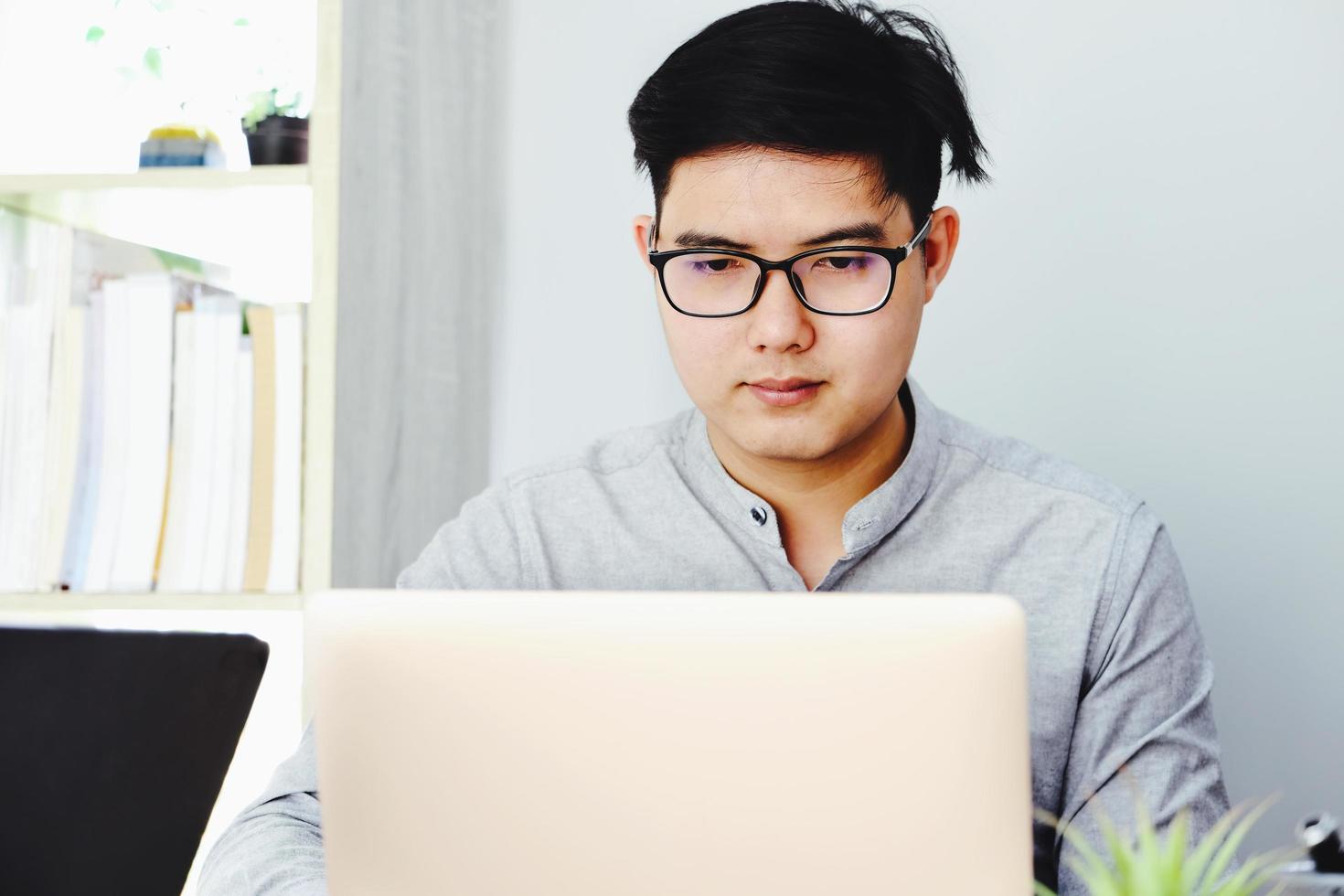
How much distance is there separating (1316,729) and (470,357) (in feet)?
4.74

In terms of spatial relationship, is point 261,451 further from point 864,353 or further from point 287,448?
point 864,353

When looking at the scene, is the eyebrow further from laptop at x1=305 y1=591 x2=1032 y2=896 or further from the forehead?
laptop at x1=305 y1=591 x2=1032 y2=896

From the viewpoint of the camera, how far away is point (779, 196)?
1356 mm

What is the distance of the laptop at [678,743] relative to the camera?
0.63 meters

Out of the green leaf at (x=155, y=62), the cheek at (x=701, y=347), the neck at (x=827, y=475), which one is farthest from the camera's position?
the green leaf at (x=155, y=62)

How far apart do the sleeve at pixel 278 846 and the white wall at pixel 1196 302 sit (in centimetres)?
119

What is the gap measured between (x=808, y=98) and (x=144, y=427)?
100 centimetres

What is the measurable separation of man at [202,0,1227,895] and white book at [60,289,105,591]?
50cm

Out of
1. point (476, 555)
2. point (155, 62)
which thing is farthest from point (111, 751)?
point (155, 62)

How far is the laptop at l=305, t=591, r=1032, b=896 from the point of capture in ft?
2.07

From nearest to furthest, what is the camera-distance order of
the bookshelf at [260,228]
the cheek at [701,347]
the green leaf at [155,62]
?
the cheek at [701,347]
the bookshelf at [260,228]
the green leaf at [155,62]

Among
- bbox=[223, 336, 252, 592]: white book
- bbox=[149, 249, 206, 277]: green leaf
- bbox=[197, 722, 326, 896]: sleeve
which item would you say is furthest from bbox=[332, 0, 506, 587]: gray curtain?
bbox=[197, 722, 326, 896]: sleeve

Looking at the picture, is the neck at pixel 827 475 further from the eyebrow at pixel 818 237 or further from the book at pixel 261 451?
the book at pixel 261 451

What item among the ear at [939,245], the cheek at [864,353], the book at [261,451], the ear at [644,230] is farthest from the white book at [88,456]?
the ear at [939,245]
